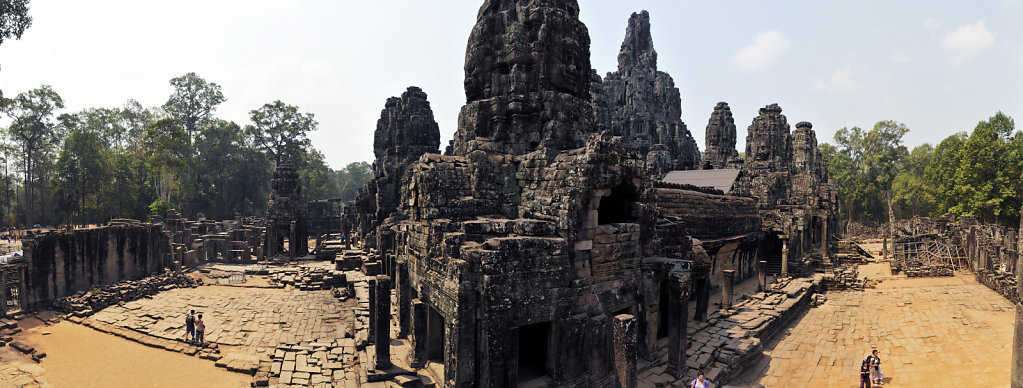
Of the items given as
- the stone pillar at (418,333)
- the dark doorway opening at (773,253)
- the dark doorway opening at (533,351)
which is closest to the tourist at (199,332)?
the stone pillar at (418,333)

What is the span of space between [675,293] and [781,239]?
17.4 metres

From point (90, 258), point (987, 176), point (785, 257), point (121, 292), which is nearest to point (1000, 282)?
point (785, 257)

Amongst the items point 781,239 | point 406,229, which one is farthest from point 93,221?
point 781,239

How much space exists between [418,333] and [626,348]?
4.52 metres

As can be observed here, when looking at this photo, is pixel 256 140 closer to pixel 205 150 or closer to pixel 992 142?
pixel 205 150

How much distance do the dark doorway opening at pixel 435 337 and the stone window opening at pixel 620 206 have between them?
4273mm

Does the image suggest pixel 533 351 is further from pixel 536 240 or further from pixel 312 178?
pixel 312 178

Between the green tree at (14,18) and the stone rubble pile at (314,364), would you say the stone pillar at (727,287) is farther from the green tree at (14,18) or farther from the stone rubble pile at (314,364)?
the green tree at (14,18)

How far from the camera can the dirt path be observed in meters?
10.2

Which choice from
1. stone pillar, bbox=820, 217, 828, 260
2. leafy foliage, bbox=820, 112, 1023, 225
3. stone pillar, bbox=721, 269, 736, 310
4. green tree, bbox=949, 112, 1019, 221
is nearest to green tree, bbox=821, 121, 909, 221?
leafy foliage, bbox=820, 112, 1023, 225

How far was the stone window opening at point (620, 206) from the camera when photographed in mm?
9523

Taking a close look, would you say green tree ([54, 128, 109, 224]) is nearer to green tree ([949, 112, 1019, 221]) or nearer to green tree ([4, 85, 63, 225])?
green tree ([4, 85, 63, 225])

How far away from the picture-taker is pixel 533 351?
9625mm

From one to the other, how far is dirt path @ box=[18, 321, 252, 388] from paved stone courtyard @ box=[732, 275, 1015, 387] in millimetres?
13591
